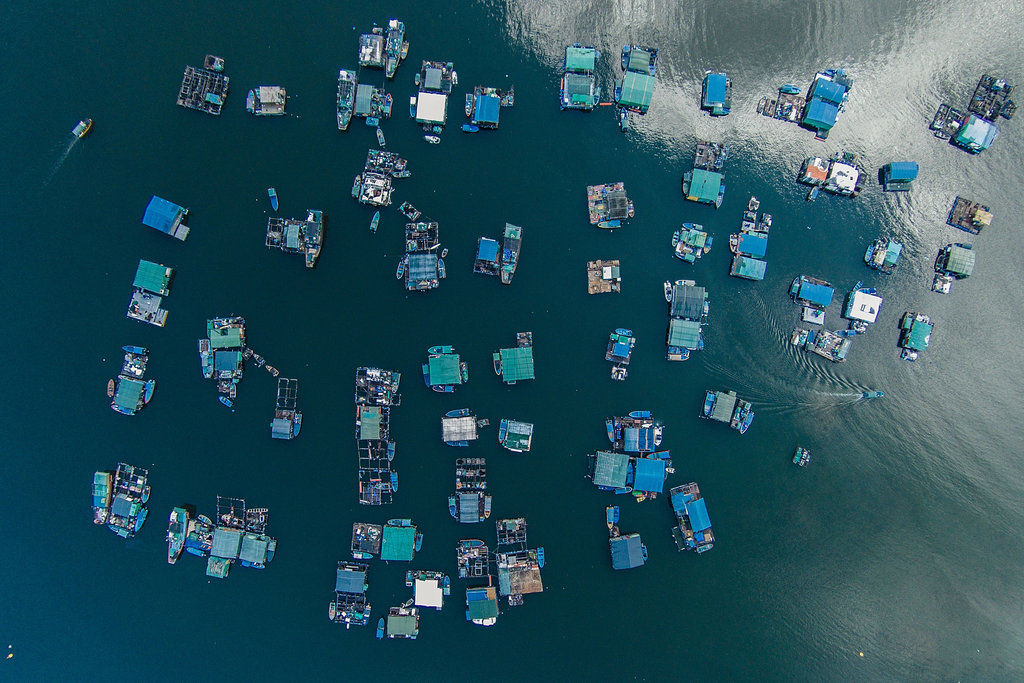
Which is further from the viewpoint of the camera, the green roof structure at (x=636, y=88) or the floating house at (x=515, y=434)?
the green roof structure at (x=636, y=88)

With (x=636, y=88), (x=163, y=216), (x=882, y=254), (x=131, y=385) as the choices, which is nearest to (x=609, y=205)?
(x=636, y=88)

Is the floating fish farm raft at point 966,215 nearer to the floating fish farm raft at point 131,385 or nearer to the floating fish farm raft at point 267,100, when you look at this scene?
the floating fish farm raft at point 267,100

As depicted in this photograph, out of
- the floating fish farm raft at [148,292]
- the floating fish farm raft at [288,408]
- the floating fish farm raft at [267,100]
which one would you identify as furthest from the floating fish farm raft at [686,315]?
the floating fish farm raft at [148,292]

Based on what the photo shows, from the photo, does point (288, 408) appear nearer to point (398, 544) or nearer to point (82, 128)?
point (398, 544)

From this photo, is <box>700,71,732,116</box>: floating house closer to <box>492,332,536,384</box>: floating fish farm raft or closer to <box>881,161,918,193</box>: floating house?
<box>881,161,918,193</box>: floating house

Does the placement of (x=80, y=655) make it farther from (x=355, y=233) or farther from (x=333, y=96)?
(x=333, y=96)

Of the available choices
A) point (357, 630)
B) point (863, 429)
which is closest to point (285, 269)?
point (357, 630)

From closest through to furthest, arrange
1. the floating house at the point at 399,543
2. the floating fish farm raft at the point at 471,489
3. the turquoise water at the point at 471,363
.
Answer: the floating house at the point at 399,543 → the floating fish farm raft at the point at 471,489 → the turquoise water at the point at 471,363
